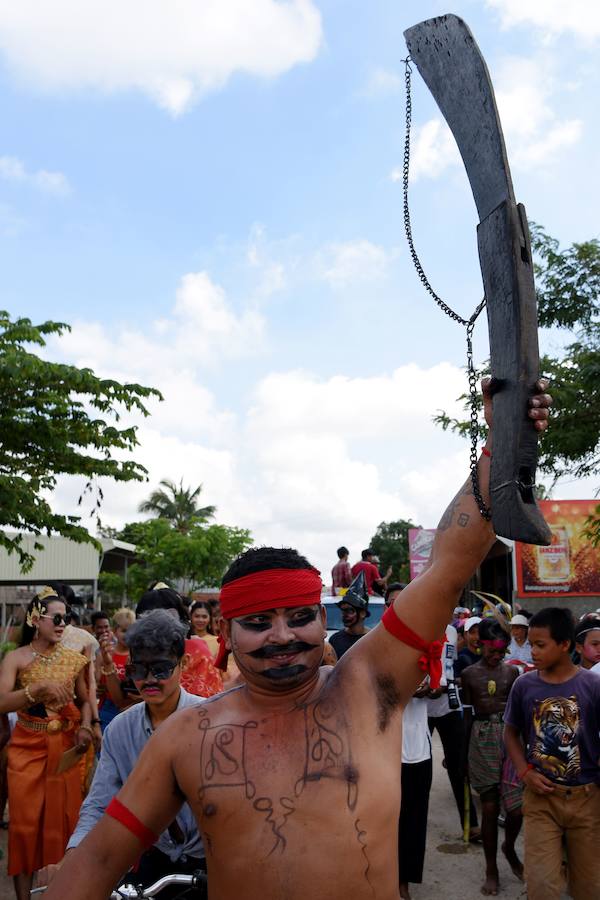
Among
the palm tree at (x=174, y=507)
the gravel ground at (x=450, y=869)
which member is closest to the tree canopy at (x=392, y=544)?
the palm tree at (x=174, y=507)

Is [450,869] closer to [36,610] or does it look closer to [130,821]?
[36,610]

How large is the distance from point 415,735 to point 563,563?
16.2 meters

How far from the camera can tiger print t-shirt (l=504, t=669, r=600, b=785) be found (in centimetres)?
436

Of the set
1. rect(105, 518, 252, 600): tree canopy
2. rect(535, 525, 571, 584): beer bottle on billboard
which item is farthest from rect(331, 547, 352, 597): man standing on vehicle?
rect(105, 518, 252, 600): tree canopy

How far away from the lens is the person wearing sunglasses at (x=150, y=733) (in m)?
3.05

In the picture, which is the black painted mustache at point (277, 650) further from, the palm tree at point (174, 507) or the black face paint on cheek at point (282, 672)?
the palm tree at point (174, 507)

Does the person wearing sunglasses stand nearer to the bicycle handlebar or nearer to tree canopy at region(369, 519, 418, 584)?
the bicycle handlebar

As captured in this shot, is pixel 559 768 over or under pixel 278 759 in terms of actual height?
under

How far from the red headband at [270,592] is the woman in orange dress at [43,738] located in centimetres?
355

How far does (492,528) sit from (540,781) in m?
3.09

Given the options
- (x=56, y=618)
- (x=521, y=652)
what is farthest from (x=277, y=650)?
(x=521, y=652)

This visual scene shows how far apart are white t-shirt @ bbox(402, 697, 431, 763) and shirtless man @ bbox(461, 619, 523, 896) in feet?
2.13

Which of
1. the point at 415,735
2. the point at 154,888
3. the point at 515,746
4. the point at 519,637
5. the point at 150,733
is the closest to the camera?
the point at 154,888

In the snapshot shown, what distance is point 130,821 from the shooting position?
2.04 metres
